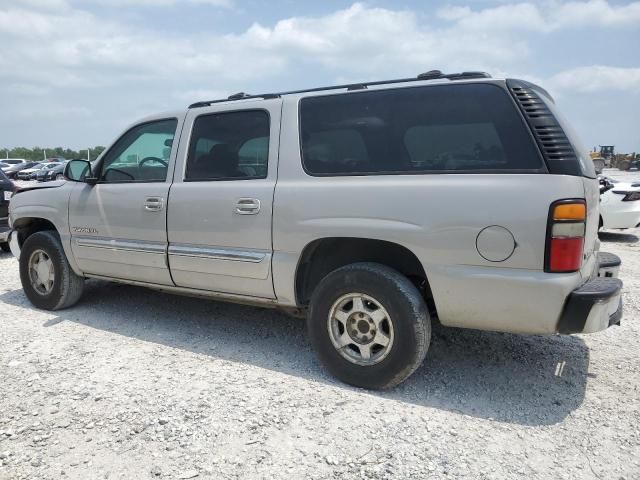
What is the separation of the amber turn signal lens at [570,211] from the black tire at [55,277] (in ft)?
14.2

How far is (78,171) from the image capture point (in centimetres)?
464

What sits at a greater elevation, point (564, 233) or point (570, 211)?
point (570, 211)

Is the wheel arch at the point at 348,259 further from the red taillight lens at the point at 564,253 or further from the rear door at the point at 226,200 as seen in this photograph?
the red taillight lens at the point at 564,253

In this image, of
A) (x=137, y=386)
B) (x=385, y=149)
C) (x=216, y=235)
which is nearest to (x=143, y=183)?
(x=216, y=235)

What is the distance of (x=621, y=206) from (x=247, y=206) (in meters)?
8.09

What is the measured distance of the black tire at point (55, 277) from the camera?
477 centimetres

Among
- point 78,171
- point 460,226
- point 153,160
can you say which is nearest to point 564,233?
point 460,226

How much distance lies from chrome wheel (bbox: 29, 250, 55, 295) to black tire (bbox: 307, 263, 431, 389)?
306 centimetres

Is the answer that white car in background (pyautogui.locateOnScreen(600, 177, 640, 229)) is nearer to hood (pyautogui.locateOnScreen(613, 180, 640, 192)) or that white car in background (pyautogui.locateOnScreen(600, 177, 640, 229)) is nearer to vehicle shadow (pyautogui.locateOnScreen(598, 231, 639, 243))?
hood (pyautogui.locateOnScreen(613, 180, 640, 192))

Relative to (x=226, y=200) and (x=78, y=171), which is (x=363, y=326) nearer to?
(x=226, y=200)

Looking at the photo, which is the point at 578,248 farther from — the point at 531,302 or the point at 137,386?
the point at 137,386

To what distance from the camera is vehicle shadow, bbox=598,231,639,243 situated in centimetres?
942

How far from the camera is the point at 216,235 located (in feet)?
12.0

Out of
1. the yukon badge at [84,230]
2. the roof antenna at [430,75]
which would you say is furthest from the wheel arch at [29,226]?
the roof antenna at [430,75]
